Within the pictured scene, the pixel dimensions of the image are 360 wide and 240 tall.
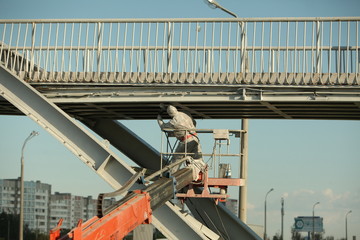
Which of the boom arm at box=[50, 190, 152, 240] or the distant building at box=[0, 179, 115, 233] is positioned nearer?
the boom arm at box=[50, 190, 152, 240]

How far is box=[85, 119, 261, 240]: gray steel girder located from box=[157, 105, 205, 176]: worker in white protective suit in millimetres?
2610

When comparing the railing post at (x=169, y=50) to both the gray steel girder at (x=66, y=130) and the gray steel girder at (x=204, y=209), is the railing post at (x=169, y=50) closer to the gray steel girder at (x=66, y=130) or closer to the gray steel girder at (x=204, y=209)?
the gray steel girder at (x=66, y=130)

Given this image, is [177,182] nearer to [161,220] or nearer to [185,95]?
[161,220]

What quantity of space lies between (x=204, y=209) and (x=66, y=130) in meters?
5.71

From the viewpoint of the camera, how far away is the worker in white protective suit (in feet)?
72.8

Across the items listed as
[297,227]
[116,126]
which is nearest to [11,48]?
[116,126]

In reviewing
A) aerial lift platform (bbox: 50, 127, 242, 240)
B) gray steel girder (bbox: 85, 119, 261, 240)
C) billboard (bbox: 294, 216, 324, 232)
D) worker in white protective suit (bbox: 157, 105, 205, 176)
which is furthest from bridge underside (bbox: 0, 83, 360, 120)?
billboard (bbox: 294, 216, 324, 232)

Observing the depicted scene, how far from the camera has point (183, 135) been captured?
73.6ft

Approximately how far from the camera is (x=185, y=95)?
21.9 metres

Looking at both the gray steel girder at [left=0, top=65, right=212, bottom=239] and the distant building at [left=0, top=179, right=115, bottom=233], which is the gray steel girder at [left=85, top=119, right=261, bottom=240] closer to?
the gray steel girder at [left=0, top=65, right=212, bottom=239]

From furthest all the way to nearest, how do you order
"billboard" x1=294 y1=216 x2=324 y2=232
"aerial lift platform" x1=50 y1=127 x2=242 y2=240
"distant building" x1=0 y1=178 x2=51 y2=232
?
"distant building" x1=0 y1=178 x2=51 y2=232 < "billboard" x1=294 y1=216 x2=324 y2=232 < "aerial lift platform" x1=50 y1=127 x2=242 y2=240

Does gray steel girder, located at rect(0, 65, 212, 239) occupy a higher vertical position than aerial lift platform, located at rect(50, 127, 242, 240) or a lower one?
higher

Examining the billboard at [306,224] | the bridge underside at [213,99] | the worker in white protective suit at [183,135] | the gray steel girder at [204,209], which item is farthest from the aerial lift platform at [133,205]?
the billboard at [306,224]

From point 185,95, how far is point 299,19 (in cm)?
353
